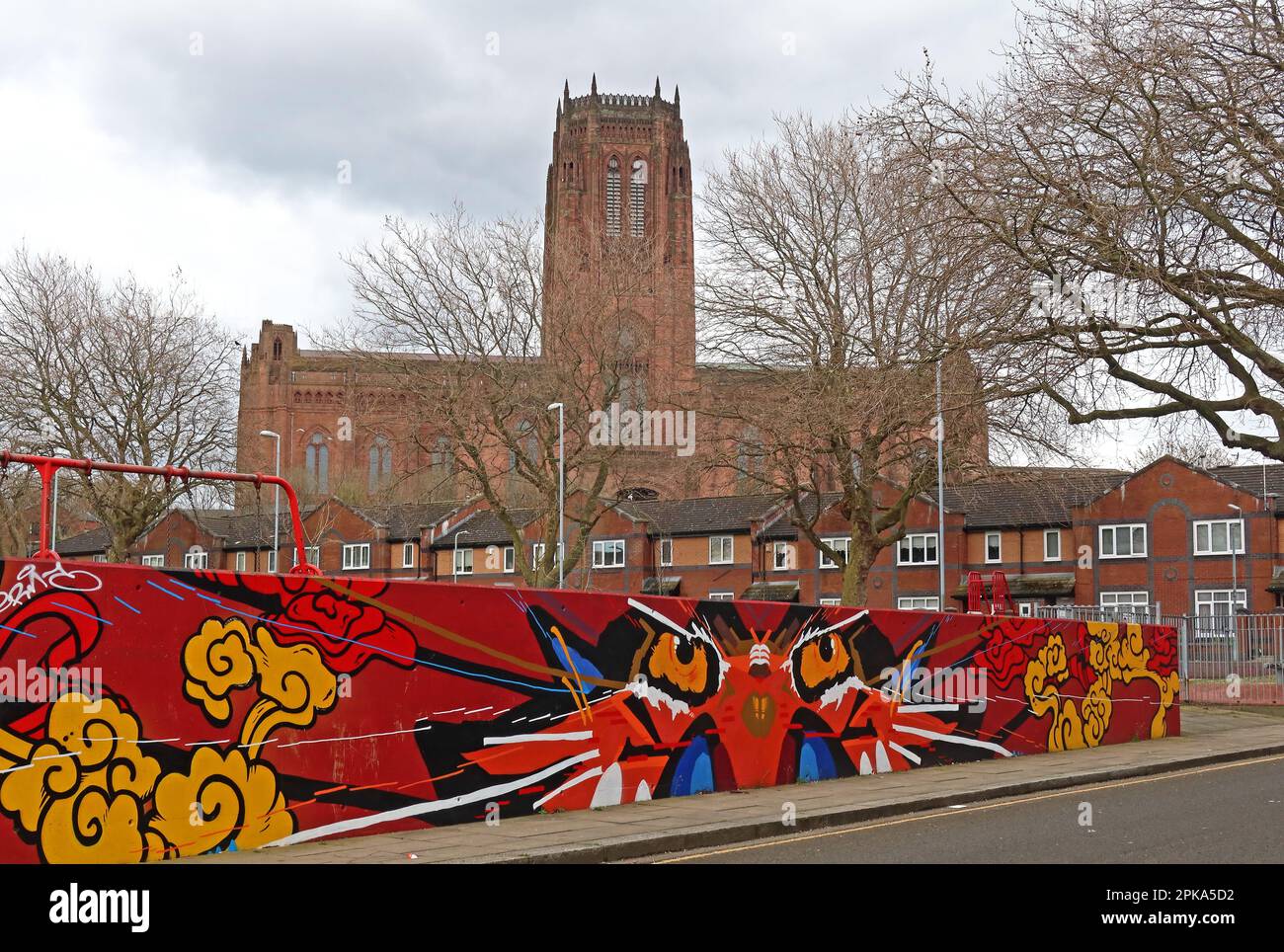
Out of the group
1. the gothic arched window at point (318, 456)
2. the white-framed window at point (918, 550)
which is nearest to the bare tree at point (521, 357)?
the white-framed window at point (918, 550)

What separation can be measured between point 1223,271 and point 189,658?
16.2m

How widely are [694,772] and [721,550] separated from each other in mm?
51806

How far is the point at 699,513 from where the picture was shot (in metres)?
68.1

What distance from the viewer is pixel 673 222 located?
95.1 m


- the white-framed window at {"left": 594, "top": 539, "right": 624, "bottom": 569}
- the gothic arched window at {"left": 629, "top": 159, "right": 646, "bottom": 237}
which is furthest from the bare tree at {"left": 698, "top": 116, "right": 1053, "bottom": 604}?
the gothic arched window at {"left": 629, "top": 159, "right": 646, "bottom": 237}

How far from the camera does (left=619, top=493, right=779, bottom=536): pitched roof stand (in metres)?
65.2

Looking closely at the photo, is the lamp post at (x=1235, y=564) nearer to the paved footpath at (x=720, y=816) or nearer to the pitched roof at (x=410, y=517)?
the paved footpath at (x=720, y=816)

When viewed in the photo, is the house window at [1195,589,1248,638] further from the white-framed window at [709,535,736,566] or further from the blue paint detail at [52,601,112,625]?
the blue paint detail at [52,601,112,625]

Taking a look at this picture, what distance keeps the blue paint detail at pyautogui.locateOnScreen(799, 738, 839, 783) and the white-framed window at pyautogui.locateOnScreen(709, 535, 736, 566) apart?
1958 inches

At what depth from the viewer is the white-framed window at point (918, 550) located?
59.8 metres
